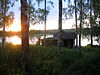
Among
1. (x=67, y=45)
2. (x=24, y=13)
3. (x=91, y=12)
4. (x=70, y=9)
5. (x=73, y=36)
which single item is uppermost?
(x=91, y=12)

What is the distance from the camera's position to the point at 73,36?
24422 millimetres

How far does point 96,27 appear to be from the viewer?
2383 cm

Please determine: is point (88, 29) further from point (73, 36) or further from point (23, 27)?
point (23, 27)

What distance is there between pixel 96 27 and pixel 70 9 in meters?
12.1

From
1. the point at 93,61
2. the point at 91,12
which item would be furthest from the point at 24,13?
the point at 91,12

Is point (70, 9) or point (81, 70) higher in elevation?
point (70, 9)

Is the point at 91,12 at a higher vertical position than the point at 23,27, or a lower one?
higher

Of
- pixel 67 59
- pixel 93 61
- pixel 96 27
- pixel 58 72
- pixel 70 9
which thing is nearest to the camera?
pixel 58 72

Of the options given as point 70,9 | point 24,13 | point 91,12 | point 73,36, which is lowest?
point 73,36

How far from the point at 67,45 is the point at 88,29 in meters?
7.08

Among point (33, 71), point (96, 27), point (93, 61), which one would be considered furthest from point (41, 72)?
point (96, 27)

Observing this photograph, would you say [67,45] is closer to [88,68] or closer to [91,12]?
[91,12]

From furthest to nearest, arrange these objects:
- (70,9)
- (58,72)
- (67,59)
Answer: (70,9), (67,59), (58,72)

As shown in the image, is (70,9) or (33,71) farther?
(70,9)
